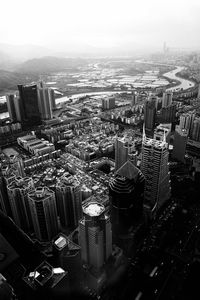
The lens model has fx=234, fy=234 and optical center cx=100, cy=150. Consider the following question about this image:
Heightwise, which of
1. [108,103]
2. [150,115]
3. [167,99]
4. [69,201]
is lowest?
[69,201]

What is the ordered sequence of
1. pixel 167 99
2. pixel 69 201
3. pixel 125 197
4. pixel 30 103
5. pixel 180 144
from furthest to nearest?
pixel 167 99, pixel 30 103, pixel 180 144, pixel 69 201, pixel 125 197

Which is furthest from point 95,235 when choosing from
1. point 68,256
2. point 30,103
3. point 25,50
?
point 25,50

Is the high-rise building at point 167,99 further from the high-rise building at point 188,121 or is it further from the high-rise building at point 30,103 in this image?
the high-rise building at point 30,103

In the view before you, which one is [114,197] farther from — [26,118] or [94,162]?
[26,118]

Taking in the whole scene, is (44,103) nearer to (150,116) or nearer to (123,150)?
(150,116)

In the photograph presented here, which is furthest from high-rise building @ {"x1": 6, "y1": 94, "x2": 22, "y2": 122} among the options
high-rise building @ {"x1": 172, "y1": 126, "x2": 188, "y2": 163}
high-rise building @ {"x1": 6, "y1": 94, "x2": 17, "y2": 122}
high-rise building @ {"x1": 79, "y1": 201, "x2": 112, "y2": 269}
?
high-rise building @ {"x1": 79, "y1": 201, "x2": 112, "y2": 269}

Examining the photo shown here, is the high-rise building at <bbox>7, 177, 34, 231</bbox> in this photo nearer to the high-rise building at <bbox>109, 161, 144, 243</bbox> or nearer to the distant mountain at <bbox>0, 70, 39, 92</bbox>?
the high-rise building at <bbox>109, 161, 144, 243</bbox>
